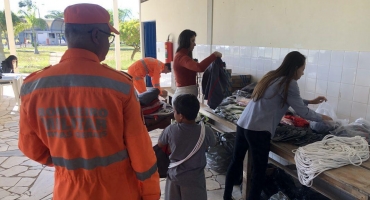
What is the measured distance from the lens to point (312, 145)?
2229 mm

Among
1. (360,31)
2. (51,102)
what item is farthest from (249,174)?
(51,102)

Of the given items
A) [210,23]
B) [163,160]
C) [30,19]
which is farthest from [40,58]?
[163,160]

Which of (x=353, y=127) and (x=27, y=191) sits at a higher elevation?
(x=353, y=127)

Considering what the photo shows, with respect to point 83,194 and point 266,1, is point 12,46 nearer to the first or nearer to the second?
point 266,1

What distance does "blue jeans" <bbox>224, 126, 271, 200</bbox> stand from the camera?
2.46 metres

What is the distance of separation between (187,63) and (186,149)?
1.32m

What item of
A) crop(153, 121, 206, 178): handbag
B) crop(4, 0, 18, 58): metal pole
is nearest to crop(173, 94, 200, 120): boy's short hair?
crop(153, 121, 206, 178): handbag

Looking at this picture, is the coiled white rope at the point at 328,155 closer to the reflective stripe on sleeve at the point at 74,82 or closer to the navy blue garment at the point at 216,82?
the navy blue garment at the point at 216,82

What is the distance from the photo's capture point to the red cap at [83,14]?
1229 millimetres

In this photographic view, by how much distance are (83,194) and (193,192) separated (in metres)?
1.16

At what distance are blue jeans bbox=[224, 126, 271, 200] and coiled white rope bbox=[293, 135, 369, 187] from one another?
0.97 feet

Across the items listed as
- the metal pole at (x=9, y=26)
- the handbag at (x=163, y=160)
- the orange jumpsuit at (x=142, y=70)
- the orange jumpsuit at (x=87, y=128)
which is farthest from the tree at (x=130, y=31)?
the orange jumpsuit at (x=87, y=128)

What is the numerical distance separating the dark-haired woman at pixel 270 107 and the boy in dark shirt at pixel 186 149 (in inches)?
16.2

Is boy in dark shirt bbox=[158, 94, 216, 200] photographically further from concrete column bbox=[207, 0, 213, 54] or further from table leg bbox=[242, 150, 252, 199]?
concrete column bbox=[207, 0, 213, 54]
